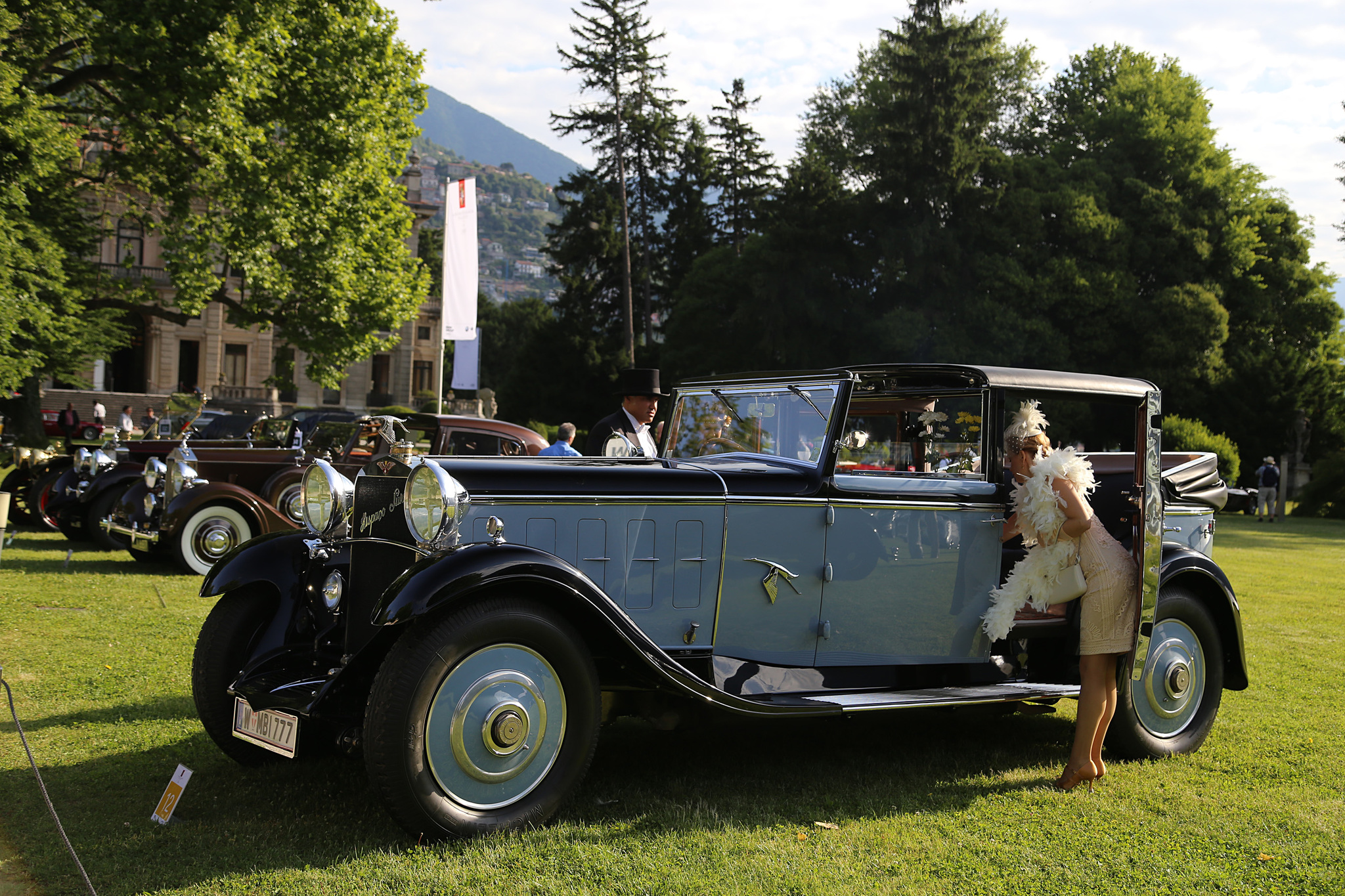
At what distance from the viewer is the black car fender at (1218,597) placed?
5301 mm

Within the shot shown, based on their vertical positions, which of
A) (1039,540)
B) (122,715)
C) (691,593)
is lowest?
(122,715)

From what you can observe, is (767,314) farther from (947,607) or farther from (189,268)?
(947,607)

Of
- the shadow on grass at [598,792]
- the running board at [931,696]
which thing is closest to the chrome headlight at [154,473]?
the shadow on grass at [598,792]

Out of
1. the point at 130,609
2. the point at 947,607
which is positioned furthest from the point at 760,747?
the point at 130,609

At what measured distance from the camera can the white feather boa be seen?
Result: 15.2 ft

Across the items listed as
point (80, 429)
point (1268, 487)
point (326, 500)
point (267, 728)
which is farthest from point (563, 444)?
point (80, 429)

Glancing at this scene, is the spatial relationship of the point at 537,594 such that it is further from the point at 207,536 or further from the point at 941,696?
the point at 207,536

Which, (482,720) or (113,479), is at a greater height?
(113,479)

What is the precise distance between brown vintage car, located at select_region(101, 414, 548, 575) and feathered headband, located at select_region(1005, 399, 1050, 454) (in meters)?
6.53

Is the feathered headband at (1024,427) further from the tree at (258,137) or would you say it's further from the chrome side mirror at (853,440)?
the tree at (258,137)

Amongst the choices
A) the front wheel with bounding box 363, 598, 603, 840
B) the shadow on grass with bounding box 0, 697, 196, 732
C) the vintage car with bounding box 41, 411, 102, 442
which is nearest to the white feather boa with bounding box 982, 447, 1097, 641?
the front wheel with bounding box 363, 598, 603, 840

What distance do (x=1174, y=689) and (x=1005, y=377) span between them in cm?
196

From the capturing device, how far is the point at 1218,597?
549 centimetres

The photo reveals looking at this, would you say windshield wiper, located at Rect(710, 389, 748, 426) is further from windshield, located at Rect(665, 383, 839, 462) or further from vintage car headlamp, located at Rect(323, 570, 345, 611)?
vintage car headlamp, located at Rect(323, 570, 345, 611)
